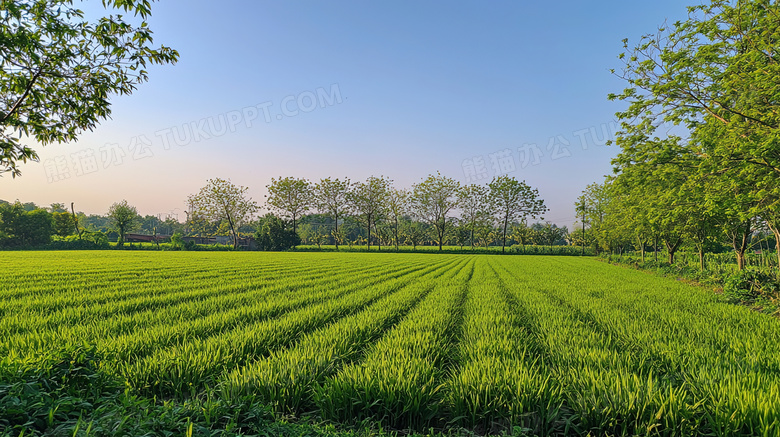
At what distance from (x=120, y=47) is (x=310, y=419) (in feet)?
22.4

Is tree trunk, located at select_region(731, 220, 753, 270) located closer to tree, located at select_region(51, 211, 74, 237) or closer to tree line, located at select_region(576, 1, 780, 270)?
tree line, located at select_region(576, 1, 780, 270)

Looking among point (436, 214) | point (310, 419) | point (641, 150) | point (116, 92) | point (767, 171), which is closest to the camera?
point (310, 419)

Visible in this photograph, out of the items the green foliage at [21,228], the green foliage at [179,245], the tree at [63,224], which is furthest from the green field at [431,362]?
the tree at [63,224]

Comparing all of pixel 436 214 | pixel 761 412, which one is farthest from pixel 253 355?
pixel 436 214

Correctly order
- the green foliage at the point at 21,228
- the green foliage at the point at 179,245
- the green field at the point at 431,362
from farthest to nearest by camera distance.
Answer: the green foliage at the point at 179,245
the green foliage at the point at 21,228
the green field at the point at 431,362

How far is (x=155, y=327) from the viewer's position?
5.05 m

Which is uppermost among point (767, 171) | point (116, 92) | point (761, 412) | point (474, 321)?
point (116, 92)

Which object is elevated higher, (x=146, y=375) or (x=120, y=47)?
(x=120, y=47)

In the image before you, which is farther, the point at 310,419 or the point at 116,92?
the point at 116,92

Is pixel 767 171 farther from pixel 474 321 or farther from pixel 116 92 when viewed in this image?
pixel 116 92

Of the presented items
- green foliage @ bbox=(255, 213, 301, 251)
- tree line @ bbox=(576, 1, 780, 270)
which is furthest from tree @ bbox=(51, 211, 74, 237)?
tree line @ bbox=(576, 1, 780, 270)

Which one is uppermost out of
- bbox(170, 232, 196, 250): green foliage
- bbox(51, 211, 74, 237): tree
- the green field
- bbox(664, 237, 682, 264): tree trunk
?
bbox(51, 211, 74, 237): tree

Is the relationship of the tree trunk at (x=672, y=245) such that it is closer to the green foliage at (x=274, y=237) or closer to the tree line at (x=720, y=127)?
the tree line at (x=720, y=127)

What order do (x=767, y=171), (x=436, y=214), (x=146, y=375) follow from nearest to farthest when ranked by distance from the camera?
(x=146, y=375), (x=767, y=171), (x=436, y=214)
